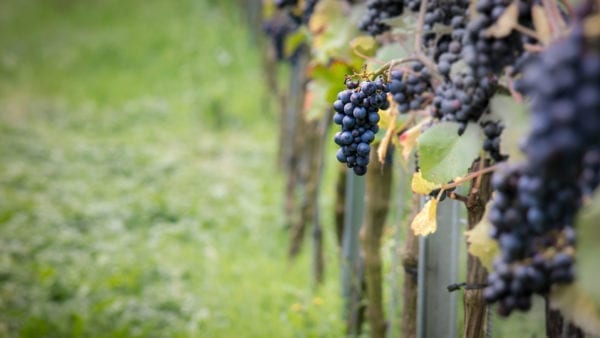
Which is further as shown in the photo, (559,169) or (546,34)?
(546,34)

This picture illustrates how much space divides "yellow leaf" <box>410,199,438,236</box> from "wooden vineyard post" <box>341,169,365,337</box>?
68.2 inches

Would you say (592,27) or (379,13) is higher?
(379,13)

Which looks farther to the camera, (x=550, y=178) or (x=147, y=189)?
(x=147, y=189)

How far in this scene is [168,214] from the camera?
18.2 feet

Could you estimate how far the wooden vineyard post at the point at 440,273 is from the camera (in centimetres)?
189

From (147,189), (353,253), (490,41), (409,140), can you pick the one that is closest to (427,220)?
(409,140)

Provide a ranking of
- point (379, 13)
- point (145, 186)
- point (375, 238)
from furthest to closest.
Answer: point (145, 186)
point (375, 238)
point (379, 13)

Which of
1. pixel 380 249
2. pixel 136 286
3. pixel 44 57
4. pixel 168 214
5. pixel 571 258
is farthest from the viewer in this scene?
pixel 44 57

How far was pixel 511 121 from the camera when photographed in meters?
1.09

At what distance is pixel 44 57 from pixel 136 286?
838cm

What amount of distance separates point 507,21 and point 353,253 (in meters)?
2.53

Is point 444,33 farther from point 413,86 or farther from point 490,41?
point 490,41

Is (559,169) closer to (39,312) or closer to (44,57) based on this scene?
(39,312)

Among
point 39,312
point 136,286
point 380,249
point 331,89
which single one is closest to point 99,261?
point 136,286
